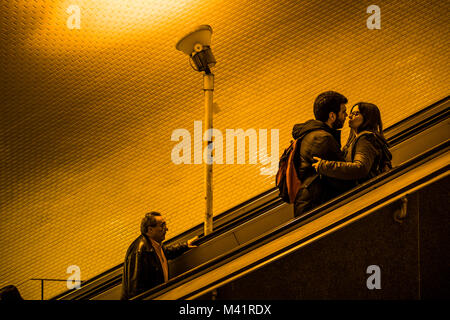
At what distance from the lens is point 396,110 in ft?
19.6

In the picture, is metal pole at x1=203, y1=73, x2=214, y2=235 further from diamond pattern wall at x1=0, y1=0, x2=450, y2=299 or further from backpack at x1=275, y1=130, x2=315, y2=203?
diamond pattern wall at x1=0, y1=0, x2=450, y2=299

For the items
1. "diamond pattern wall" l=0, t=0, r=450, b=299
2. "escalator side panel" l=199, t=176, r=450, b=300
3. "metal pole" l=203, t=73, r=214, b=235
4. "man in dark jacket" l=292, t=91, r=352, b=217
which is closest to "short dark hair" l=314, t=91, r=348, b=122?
"man in dark jacket" l=292, t=91, r=352, b=217

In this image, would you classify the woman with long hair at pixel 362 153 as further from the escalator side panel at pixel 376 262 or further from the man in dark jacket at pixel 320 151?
the escalator side panel at pixel 376 262

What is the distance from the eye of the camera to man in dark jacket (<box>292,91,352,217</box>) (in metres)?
3.12

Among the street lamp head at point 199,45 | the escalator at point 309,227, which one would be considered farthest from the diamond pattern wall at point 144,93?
the escalator at point 309,227

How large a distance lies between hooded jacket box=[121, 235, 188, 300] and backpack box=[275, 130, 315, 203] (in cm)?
113

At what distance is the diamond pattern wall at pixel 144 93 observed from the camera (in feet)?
19.9

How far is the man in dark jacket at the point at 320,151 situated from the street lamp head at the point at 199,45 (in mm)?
1298

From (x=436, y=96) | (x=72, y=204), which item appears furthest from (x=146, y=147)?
(x=436, y=96)

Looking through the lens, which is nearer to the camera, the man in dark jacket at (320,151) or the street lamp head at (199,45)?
the man in dark jacket at (320,151)

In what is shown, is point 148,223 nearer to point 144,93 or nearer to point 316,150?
point 316,150

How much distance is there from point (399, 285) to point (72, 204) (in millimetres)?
4466

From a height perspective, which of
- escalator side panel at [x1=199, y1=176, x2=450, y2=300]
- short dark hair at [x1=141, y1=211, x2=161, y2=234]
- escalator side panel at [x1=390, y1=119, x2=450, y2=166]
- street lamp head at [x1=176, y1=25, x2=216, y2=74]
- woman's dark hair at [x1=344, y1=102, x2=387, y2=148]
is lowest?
escalator side panel at [x1=199, y1=176, x2=450, y2=300]
